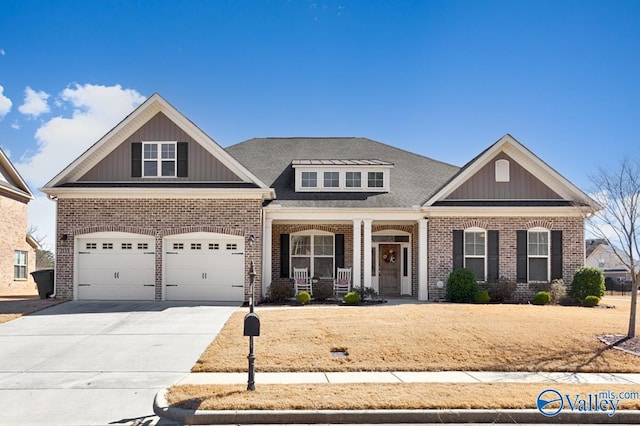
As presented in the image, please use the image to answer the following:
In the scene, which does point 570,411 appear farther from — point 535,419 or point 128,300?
point 128,300

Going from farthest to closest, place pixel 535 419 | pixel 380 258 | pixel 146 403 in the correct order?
1. pixel 380 258
2. pixel 146 403
3. pixel 535 419

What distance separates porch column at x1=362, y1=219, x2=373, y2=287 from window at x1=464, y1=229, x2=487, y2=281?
349cm

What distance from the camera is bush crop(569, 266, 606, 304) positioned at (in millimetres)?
17938

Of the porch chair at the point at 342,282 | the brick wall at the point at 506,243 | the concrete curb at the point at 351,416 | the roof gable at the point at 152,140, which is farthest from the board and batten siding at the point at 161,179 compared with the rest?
the concrete curb at the point at 351,416

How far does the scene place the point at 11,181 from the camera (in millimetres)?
24859

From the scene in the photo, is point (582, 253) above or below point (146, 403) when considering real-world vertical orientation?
above

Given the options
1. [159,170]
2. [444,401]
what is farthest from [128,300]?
[444,401]

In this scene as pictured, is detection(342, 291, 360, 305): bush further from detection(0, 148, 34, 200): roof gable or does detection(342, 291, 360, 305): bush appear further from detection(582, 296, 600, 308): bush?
detection(0, 148, 34, 200): roof gable

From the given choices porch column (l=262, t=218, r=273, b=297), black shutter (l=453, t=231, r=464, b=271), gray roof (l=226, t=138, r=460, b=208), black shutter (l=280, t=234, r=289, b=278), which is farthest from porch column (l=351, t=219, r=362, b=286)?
black shutter (l=453, t=231, r=464, b=271)

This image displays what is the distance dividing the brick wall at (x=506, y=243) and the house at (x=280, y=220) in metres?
0.04

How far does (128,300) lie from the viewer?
1759cm

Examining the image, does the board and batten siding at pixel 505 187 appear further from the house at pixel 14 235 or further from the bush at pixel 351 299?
the house at pixel 14 235

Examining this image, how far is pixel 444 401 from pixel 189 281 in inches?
479

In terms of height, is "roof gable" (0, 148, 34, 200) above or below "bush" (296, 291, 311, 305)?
above
